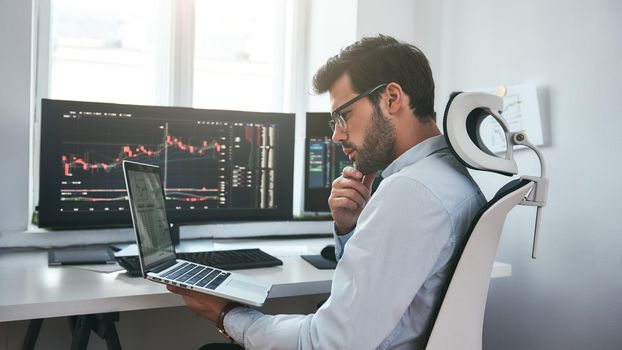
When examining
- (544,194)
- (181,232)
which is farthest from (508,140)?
(181,232)

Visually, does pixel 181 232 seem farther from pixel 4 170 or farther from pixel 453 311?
pixel 453 311

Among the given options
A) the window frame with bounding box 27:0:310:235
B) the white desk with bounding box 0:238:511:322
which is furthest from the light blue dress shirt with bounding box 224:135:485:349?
the window frame with bounding box 27:0:310:235

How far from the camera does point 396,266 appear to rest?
2.68 ft

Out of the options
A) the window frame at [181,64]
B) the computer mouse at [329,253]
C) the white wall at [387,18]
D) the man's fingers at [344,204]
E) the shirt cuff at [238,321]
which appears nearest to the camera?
the shirt cuff at [238,321]

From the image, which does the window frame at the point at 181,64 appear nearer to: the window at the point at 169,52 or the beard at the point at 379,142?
the window at the point at 169,52

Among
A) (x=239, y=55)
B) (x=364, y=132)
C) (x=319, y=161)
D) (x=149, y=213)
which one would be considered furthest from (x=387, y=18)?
(x=149, y=213)

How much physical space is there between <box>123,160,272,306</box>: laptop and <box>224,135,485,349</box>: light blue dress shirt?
0.23 meters

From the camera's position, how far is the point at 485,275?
916 millimetres

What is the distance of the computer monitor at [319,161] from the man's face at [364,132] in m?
0.71

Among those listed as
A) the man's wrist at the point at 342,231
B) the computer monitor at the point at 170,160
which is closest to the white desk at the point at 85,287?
the man's wrist at the point at 342,231

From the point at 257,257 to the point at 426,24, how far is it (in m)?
1.43

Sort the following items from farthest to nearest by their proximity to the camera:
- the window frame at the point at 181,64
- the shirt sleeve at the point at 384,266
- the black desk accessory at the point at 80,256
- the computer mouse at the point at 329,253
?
the window frame at the point at 181,64 < the computer mouse at the point at 329,253 < the black desk accessory at the point at 80,256 < the shirt sleeve at the point at 384,266

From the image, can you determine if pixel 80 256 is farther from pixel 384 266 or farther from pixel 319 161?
pixel 384 266

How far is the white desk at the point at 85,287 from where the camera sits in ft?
3.36
